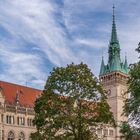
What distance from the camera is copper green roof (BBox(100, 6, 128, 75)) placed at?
12538 cm

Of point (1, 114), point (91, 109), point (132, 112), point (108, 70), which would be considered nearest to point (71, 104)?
point (91, 109)

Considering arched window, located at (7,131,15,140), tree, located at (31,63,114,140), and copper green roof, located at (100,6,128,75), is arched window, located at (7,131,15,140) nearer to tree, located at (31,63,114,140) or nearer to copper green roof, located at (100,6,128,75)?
copper green roof, located at (100,6,128,75)

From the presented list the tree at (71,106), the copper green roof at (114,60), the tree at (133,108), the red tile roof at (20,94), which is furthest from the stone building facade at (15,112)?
the tree at (133,108)

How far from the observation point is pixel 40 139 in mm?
42656

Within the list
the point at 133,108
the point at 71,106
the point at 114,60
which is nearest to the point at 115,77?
the point at 114,60

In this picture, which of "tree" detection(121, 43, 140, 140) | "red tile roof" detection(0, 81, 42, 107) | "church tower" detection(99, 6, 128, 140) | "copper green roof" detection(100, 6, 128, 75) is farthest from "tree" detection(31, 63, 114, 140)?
"copper green roof" detection(100, 6, 128, 75)

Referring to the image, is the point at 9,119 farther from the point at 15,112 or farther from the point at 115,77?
the point at 115,77

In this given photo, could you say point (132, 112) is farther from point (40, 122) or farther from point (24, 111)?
point (24, 111)

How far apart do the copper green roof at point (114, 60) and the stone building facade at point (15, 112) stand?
110ft

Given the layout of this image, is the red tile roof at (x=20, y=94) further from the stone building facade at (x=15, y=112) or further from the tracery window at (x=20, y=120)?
the tracery window at (x=20, y=120)

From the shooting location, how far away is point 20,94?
96.1 meters

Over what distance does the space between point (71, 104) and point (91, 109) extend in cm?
199

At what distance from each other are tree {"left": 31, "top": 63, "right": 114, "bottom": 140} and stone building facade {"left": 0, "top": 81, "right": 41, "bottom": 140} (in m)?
45.4

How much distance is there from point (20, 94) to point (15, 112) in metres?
5.49
